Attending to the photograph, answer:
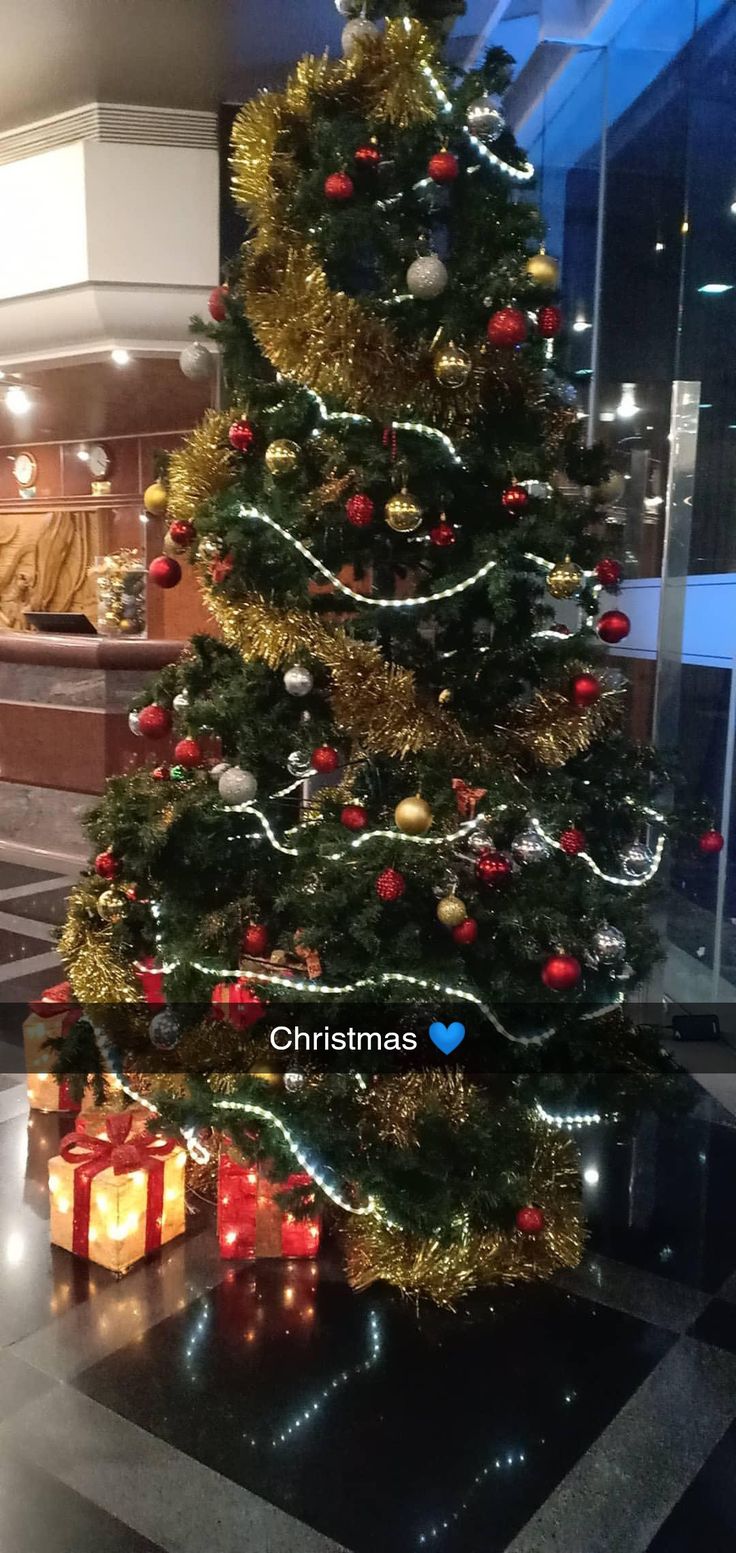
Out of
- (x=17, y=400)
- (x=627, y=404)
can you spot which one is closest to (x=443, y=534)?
(x=627, y=404)

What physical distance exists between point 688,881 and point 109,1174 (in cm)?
244

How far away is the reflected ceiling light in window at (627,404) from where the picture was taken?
12.0 feet

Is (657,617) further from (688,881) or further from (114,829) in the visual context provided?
(114,829)

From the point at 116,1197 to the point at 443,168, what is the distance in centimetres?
204

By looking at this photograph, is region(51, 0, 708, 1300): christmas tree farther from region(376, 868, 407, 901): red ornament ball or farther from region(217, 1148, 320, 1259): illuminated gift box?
region(217, 1148, 320, 1259): illuminated gift box

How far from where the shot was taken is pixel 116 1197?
2.07m

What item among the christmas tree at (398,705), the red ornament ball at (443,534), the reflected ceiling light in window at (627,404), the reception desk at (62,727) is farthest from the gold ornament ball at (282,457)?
the reception desk at (62,727)

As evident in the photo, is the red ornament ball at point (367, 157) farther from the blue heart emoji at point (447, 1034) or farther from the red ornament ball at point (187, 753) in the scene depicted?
the blue heart emoji at point (447, 1034)

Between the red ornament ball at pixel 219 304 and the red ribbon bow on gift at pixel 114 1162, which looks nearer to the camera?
the red ribbon bow on gift at pixel 114 1162

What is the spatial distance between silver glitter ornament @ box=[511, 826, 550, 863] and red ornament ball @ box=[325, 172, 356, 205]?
1.22 meters

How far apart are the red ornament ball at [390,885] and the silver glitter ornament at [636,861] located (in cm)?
55

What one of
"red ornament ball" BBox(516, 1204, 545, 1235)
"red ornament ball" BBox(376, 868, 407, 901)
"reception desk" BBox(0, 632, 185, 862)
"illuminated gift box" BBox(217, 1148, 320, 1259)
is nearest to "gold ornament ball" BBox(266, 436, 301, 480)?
"red ornament ball" BBox(376, 868, 407, 901)

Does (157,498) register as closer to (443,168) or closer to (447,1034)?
(443,168)

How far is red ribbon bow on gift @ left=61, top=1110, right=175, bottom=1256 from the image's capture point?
213cm
